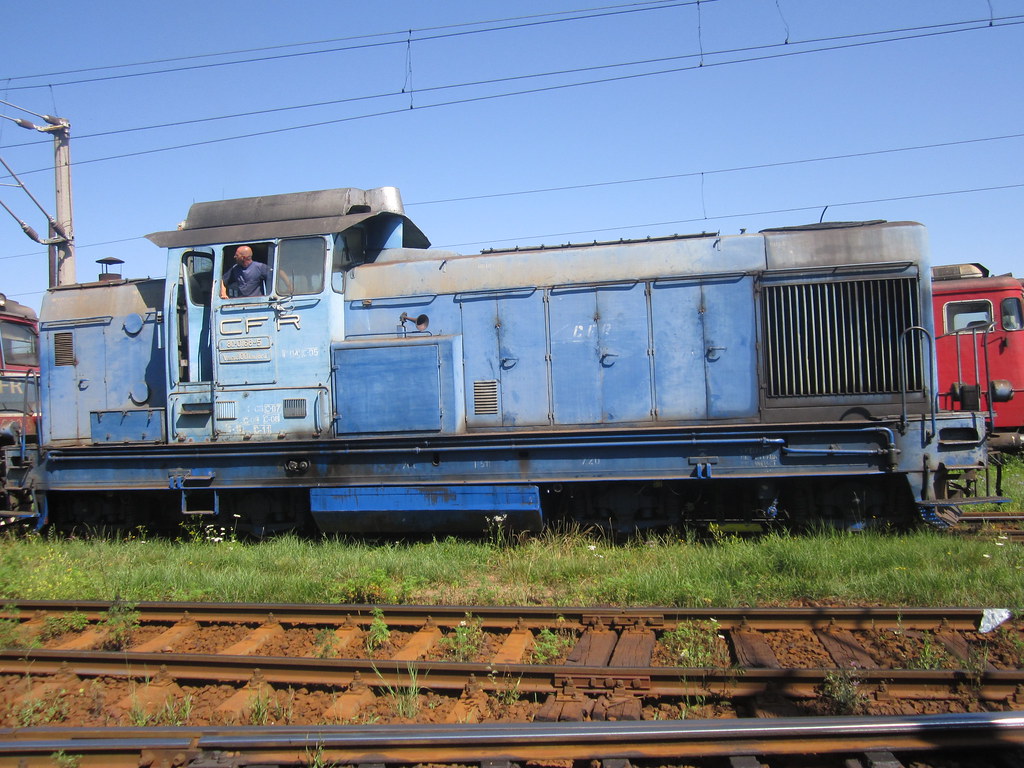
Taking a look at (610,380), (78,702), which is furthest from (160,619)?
(610,380)

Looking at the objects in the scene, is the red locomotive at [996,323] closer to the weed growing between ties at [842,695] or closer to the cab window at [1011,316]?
the cab window at [1011,316]

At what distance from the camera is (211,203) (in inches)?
334

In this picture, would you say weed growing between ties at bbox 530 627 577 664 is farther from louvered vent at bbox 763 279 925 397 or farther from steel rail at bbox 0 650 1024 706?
louvered vent at bbox 763 279 925 397

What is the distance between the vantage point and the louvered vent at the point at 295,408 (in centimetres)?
A: 802

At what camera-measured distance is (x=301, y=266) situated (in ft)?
26.4

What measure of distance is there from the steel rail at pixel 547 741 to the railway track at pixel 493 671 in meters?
0.02

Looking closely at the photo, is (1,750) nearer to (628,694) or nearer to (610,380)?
(628,694)

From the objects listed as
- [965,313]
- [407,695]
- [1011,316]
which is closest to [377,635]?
[407,695]

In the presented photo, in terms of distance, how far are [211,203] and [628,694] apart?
7.18 meters

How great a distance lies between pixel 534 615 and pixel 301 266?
4691mm

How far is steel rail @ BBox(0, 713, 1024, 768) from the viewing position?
3.34 meters

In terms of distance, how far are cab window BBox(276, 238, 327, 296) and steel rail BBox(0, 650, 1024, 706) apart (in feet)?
13.6

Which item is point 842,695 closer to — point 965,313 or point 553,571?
point 553,571

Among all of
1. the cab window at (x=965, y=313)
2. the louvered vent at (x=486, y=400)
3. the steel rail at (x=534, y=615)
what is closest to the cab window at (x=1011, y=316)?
the cab window at (x=965, y=313)
